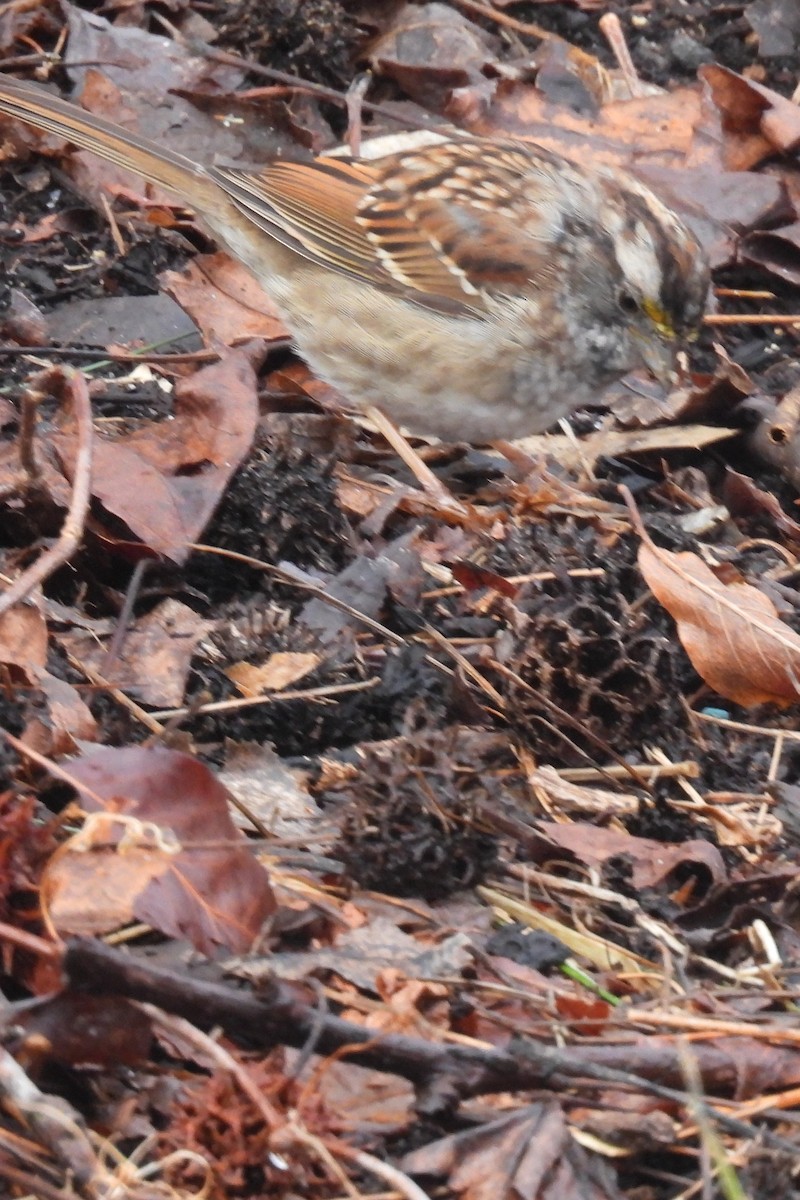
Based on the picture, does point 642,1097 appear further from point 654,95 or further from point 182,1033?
point 654,95

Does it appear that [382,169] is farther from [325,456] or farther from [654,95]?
[654,95]

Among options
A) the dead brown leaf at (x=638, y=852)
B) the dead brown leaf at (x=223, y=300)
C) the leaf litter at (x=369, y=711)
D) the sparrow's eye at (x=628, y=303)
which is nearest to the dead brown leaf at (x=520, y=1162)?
the leaf litter at (x=369, y=711)

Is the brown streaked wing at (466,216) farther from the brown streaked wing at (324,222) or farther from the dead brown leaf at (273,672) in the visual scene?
the dead brown leaf at (273,672)

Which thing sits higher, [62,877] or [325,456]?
[62,877]

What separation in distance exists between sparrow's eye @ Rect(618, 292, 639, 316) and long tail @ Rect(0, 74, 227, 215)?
1.08 metres

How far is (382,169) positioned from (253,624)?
181 centimetres

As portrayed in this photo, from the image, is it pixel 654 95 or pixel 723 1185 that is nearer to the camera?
pixel 723 1185

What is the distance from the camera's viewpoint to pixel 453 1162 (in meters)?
1.82

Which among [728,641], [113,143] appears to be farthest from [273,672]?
[113,143]

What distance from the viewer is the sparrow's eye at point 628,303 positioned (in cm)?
384

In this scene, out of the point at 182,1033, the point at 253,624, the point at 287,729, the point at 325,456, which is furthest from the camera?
the point at 325,456

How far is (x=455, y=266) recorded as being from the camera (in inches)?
157

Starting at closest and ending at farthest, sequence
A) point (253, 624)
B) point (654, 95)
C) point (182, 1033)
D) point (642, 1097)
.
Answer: point (182, 1033) < point (642, 1097) < point (253, 624) < point (654, 95)

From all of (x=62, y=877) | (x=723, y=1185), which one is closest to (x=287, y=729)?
(x=62, y=877)
